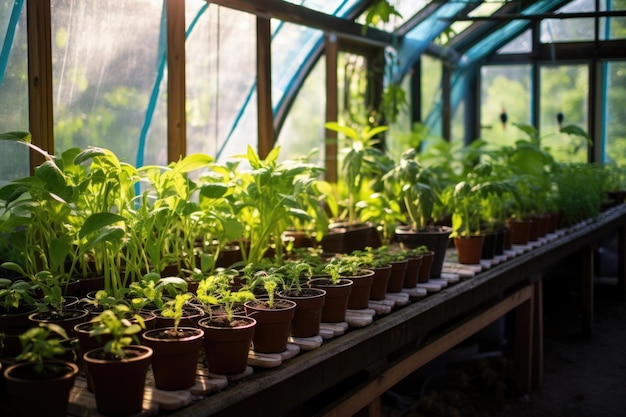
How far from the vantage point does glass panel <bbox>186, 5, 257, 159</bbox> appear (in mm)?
3396

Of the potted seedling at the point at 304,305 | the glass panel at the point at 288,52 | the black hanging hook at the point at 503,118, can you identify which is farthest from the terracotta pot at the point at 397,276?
the black hanging hook at the point at 503,118

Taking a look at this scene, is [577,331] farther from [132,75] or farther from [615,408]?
[132,75]

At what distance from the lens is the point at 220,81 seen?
3.57m

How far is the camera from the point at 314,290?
216cm

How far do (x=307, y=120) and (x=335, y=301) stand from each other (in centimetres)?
260

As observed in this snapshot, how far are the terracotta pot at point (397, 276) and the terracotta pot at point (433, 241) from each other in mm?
362

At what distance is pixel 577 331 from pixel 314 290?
3.85 meters

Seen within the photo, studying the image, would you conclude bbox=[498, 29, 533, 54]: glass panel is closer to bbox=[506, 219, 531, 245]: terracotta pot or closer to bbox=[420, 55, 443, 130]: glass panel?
bbox=[420, 55, 443, 130]: glass panel

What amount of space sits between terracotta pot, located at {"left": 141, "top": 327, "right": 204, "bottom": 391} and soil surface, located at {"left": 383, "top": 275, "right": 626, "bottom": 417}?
198 cm

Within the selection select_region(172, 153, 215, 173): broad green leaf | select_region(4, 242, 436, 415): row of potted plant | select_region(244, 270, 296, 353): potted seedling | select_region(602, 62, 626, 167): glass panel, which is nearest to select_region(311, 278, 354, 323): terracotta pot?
select_region(4, 242, 436, 415): row of potted plant

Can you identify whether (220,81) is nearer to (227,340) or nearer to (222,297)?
(222,297)

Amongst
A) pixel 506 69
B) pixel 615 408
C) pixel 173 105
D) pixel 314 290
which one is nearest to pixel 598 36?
pixel 506 69

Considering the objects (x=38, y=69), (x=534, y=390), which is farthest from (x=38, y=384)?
(x=534, y=390)

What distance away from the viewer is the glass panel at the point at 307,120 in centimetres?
451
